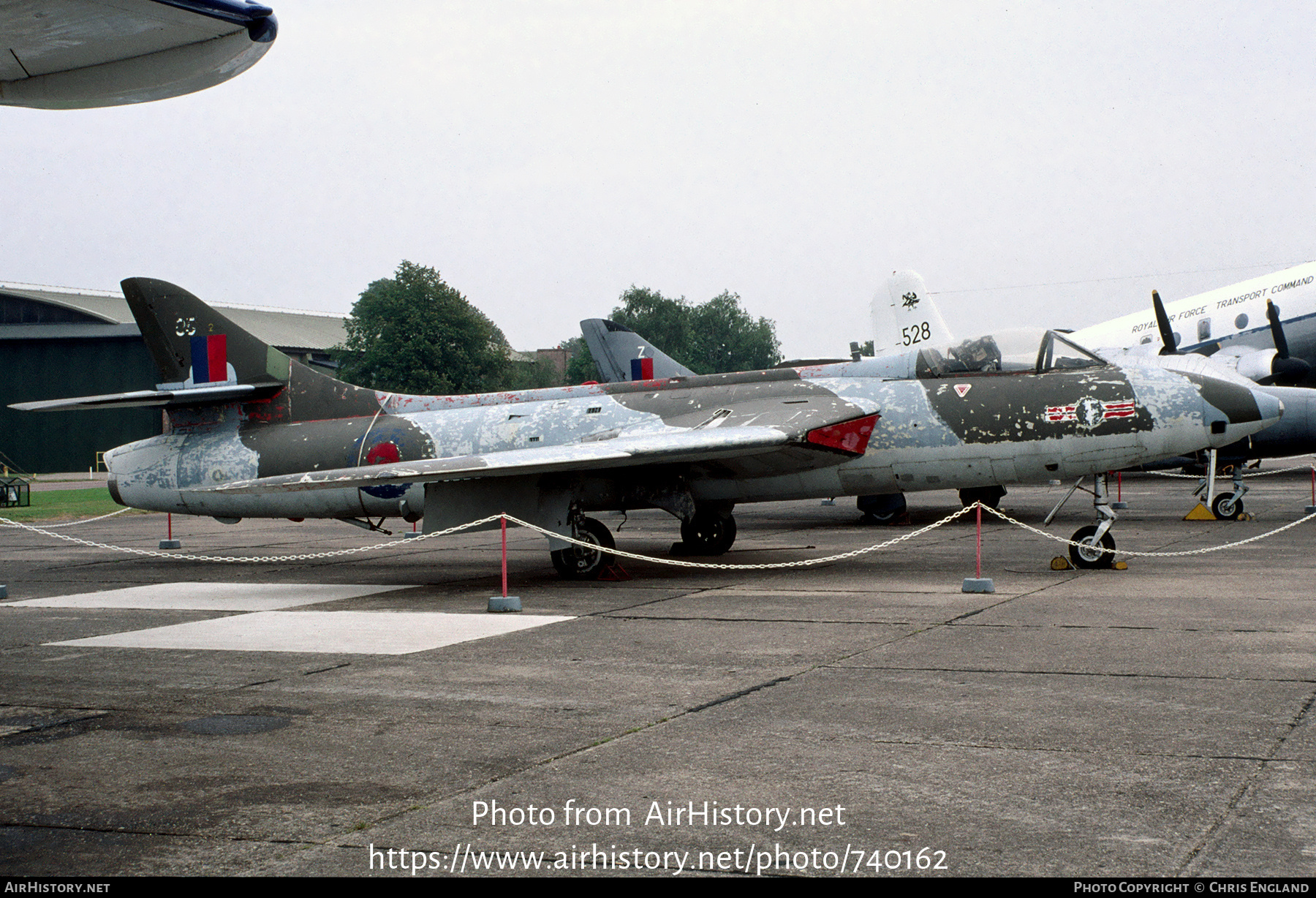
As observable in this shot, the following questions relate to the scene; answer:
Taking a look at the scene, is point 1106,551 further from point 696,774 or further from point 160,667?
point 160,667

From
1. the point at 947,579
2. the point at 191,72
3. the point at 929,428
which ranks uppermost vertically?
the point at 191,72

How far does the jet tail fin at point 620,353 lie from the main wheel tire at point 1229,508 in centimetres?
1061

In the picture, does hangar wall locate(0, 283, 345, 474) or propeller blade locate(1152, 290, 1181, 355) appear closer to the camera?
propeller blade locate(1152, 290, 1181, 355)

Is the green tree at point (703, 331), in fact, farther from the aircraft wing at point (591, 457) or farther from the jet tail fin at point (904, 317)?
the aircraft wing at point (591, 457)

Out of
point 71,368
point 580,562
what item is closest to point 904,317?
point 580,562

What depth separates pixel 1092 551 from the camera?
12281mm

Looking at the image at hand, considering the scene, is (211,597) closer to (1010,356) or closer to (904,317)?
(1010,356)

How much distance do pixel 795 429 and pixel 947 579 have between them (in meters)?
2.25

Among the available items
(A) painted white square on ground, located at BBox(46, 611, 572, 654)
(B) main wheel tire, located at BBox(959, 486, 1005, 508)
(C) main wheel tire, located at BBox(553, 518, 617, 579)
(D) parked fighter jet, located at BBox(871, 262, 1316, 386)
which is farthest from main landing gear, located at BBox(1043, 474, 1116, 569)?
(D) parked fighter jet, located at BBox(871, 262, 1316, 386)

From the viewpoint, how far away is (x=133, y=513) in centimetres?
3022

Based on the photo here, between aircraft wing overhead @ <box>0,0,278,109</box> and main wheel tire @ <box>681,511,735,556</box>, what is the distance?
1066 centimetres

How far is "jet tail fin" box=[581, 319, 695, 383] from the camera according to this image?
24344 mm

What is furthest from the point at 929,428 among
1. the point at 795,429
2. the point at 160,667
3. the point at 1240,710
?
the point at 160,667

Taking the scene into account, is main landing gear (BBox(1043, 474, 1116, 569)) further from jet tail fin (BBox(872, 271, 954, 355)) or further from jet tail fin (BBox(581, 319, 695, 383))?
jet tail fin (BBox(872, 271, 954, 355))
